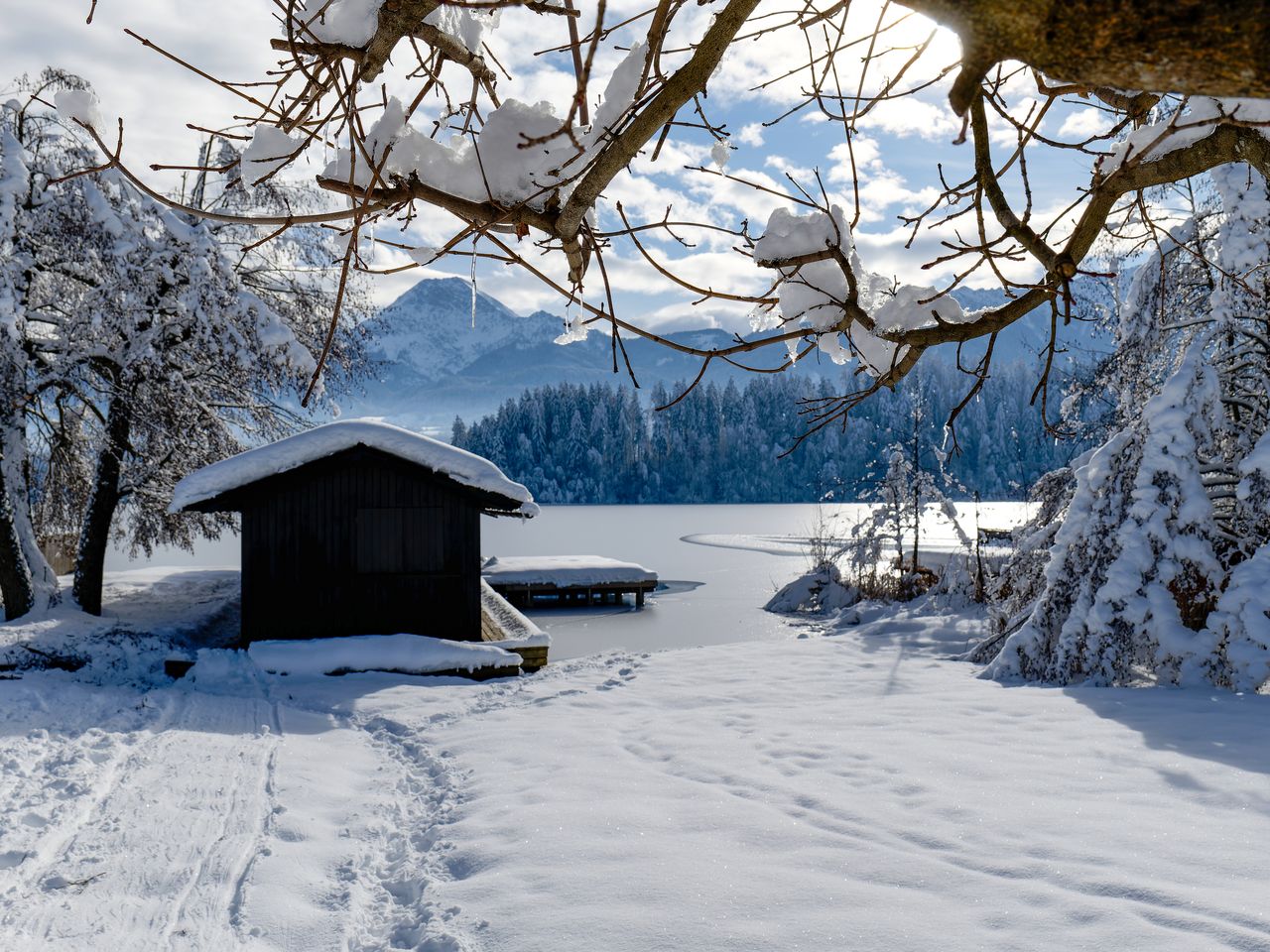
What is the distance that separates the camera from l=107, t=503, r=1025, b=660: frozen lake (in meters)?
21.3

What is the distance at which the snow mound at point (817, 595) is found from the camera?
77.3 feet

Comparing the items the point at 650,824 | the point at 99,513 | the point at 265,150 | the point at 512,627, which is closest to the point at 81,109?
the point at 265,150

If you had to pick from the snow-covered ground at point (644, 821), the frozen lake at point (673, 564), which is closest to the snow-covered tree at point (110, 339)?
the frozen lake at point (673, 564)

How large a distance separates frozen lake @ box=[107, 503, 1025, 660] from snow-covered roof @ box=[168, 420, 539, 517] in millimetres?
6209

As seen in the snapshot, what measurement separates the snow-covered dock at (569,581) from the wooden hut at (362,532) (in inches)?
530

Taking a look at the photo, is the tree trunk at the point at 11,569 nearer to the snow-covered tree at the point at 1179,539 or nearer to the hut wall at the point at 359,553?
the hut wall at the point at 359,553

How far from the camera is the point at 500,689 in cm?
1078

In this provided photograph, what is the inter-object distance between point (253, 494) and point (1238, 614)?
43.4 ft

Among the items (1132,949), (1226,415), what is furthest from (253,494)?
(1226,415)

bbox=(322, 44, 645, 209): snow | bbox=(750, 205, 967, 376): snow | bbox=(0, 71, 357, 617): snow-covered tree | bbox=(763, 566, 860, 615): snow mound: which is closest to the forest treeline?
bbox=(763, 566, 860, 615): snow mound

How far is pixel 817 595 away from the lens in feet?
80.3

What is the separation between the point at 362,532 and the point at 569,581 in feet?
49.2

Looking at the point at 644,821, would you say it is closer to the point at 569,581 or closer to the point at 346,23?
the point at 346,23

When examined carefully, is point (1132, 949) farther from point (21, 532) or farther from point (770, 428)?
point (770, 428)
